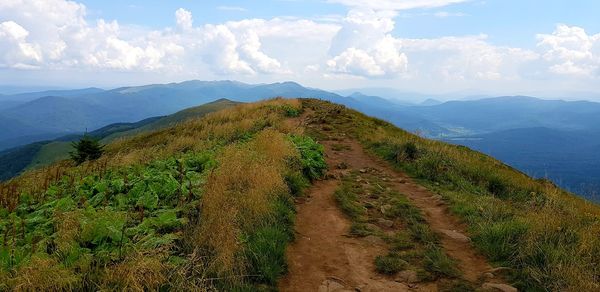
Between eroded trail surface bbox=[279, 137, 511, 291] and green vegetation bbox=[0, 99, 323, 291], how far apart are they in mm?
375

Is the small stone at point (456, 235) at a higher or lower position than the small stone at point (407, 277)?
higher

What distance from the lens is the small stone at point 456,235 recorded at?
302 inches

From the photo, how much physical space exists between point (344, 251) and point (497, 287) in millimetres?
2529

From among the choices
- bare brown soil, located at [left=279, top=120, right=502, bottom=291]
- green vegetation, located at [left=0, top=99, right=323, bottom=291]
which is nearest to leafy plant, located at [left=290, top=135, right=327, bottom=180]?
bare brown soil, located at [left=279, top=120, right=502, bottom=291]

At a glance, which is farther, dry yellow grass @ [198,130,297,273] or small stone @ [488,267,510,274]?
small stone @ [488,267,510,274]

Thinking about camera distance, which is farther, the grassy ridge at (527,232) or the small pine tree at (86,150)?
the small pine tree at (86,150)

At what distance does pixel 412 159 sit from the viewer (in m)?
14.9

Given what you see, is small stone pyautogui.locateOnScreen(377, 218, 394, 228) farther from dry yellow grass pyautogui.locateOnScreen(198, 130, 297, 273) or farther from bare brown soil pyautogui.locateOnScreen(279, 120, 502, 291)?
dry yellow grass pyautogui.locateOnScreen(198, 130, 297, 273)

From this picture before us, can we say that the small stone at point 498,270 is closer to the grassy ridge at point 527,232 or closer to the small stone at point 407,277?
the grassy ridge at point 527,232

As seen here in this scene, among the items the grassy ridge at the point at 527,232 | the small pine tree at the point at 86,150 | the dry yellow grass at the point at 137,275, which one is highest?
the dry yellow grass at the point at 137,275

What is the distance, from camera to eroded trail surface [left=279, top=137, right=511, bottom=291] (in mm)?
5891

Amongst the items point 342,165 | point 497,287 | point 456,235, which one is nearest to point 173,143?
point 342,165

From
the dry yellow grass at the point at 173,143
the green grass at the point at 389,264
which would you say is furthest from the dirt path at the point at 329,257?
the dry yellow grass at the point at 173,143

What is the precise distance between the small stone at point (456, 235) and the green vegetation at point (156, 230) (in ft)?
10.7
